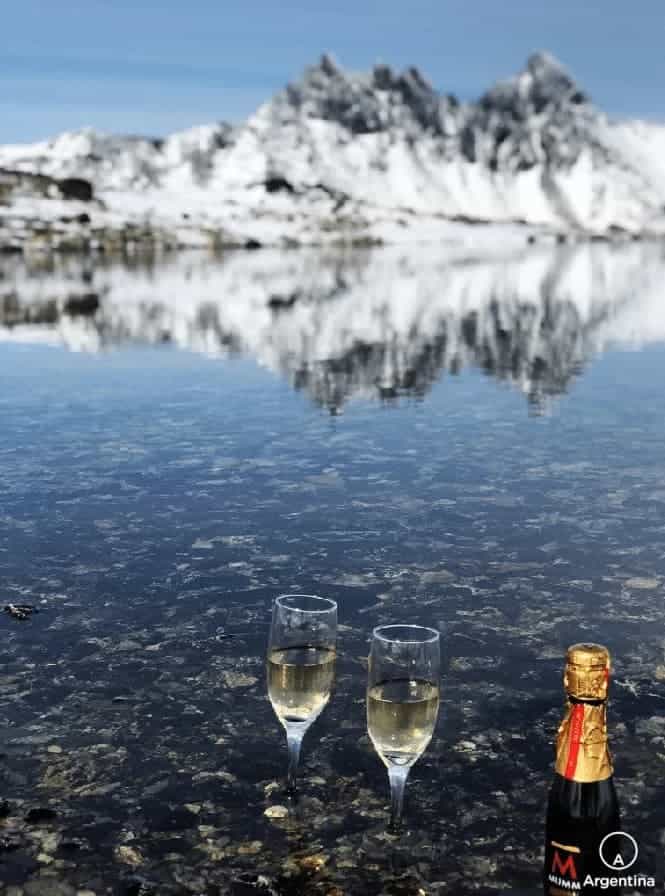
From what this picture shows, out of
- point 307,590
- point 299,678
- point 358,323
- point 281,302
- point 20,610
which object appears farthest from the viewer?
point 281,302

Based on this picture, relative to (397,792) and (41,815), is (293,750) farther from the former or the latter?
(41,815)

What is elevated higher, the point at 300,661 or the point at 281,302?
the point at 300,661

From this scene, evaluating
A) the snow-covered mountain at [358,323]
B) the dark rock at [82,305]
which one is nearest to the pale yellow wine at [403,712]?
the snow-covered mountain at [358,323]

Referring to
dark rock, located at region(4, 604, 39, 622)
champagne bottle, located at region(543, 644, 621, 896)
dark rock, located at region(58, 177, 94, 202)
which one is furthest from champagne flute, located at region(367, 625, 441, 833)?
dark rock, located at region(58, 177, 94, 202)

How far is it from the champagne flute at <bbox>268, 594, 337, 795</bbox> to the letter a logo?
0.98 meters

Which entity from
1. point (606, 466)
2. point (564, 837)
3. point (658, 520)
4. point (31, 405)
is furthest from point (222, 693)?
point (31, 405)

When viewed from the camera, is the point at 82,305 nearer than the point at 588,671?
No

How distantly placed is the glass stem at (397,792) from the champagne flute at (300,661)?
1.11 ft

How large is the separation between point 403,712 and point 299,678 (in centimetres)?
43

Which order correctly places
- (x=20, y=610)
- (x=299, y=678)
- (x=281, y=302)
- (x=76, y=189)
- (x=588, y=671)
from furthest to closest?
(x=76, y=189)
(x=281, y=302)
(x=20, y=610)
(x=299, y=678)
(x=588, y=671)

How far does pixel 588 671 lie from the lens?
330 cm

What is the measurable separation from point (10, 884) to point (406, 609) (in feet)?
10.6

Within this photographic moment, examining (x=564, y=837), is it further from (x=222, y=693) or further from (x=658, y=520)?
(x=658, y=520)

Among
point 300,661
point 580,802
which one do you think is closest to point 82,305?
point 300,661
